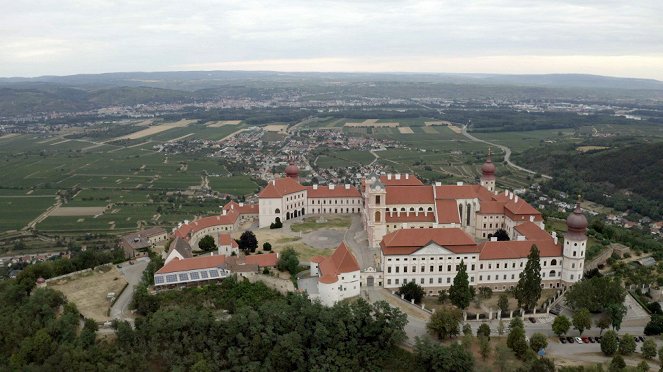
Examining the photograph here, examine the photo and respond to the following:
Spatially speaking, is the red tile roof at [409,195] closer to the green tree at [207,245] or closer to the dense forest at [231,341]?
the dense forest at [231,341]

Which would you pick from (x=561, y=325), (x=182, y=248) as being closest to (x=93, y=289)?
(x=182, y=248)

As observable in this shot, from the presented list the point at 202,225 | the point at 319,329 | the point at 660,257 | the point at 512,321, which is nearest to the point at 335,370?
the point at 319,329

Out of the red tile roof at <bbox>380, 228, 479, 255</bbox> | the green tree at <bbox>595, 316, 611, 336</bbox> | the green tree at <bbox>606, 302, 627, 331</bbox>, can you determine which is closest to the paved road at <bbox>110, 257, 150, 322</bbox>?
the red tile roof at <bbox>380, 228, 479, 255</bbox>

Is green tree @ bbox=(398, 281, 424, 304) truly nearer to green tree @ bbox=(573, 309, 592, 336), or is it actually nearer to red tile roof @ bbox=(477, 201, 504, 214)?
green tree @ bbox=(573, 309, 592, 336)

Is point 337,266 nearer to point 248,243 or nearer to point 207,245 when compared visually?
point 248,243

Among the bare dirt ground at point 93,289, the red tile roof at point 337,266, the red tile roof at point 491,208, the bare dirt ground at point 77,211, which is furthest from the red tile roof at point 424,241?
the bare dirt ground at point 77,211

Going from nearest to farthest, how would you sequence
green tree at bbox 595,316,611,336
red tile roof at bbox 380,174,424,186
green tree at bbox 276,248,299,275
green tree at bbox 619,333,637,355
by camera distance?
1. green tree at bbox 619,333,637,355
2. green tree at bbox 595,316,611,336
3. green tree at bbox 276,248,299,275
4. red tile roof at bbox 380,174,424,186
